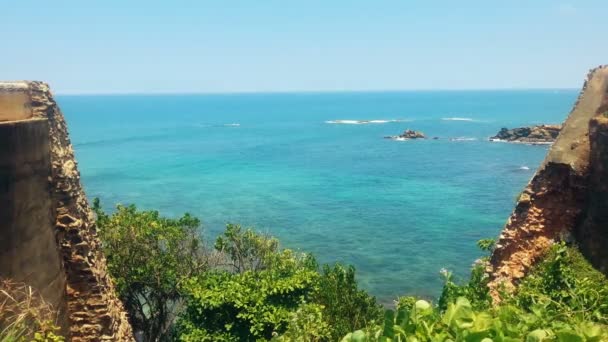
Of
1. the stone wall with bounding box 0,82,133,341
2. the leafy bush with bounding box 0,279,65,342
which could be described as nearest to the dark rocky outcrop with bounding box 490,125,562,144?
the stone wall with bounding box 0,82,133,341

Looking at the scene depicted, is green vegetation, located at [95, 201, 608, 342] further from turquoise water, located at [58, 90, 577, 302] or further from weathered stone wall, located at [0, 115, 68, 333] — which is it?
turquoise water, located at [58, 90, 577, 302]

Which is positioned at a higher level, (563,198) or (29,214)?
(563,198)

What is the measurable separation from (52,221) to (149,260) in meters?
6.45

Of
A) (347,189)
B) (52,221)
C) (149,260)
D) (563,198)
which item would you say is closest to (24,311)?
(52,221)

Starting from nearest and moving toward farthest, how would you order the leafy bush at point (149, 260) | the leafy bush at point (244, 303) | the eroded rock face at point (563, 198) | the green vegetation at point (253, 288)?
1. the green vegetation at point (253, 288)
2. the eroded rock face at point (563, 198)
3. the leafy bush at point (244, 303)
4. the leafy bush at point (149, 260)

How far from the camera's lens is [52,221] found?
10406 millimetres

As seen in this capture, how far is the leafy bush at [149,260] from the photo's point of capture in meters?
16.5

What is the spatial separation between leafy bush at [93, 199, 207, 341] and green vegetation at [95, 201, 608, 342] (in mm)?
30

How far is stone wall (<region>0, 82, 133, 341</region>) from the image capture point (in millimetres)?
9070

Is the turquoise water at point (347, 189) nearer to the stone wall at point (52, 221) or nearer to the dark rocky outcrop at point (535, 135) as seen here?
the dark rocky outcrop at point (535, 135)

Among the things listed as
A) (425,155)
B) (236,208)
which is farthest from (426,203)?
(425,155)

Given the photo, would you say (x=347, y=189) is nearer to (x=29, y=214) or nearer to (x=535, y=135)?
(x=535, y=135)

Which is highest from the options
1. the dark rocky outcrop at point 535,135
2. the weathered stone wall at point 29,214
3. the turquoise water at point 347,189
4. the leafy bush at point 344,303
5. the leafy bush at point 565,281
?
the weathered stone wall at point 29,214

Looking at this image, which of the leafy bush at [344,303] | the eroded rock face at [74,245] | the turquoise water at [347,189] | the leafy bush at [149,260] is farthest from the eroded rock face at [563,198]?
the turquoise water at [347,189]
